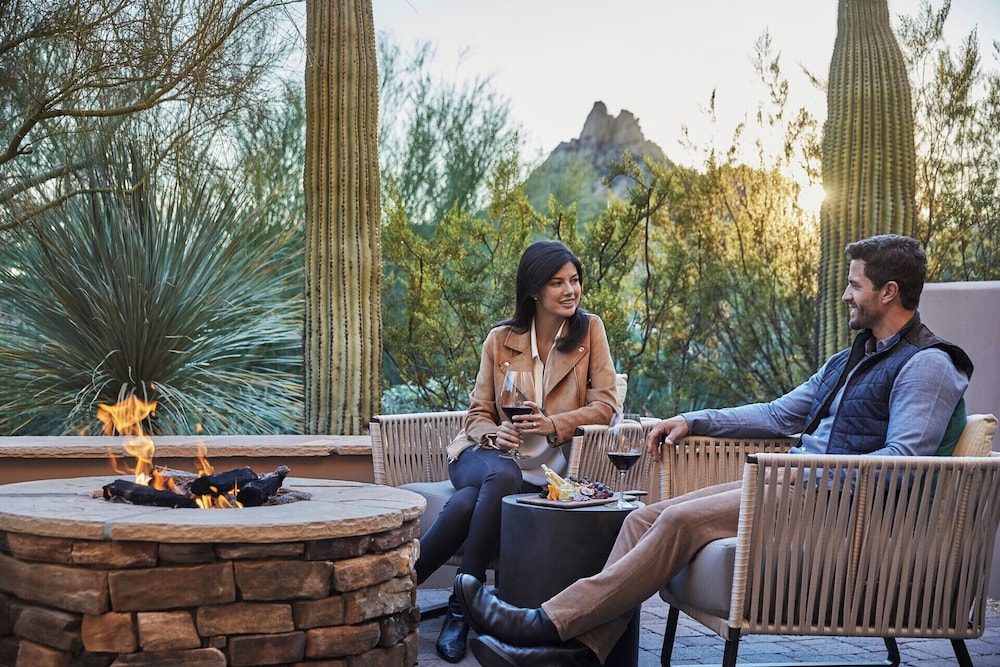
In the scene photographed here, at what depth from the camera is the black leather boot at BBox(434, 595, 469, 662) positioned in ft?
9.76

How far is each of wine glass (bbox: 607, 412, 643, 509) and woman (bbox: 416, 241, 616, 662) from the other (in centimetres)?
12

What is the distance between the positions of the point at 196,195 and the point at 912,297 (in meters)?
3.90

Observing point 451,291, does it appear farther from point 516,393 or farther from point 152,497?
point 152,497

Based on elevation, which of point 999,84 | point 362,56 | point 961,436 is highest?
point 999,84

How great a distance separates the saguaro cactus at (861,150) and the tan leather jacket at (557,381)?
7.58 ft

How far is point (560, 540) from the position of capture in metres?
2.68

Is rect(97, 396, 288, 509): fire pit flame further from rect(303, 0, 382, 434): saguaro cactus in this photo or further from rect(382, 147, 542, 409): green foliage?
rect(382, 147, 542, 409): green foliage

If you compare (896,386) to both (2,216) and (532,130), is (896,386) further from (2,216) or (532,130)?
(532,130)

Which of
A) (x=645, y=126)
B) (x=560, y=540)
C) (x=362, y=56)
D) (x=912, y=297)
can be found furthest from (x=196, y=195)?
(x=645, y=126)

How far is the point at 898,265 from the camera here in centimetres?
268

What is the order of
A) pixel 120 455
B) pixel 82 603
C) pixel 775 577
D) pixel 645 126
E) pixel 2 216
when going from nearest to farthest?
1. pixel 82 603
2. pixel 775 577
3. pixel 120 455
4. pixel 2 216
5. pixel 645 126

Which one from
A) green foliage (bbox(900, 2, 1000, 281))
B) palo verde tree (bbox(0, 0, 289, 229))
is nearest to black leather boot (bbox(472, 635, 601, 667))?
palo verde tree (bbox(0, 0, 289, 229))

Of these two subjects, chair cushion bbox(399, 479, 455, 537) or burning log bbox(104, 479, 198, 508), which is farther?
chair cushion bbox(399, 479, 455, 537)

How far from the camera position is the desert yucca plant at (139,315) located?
502 centimetres
